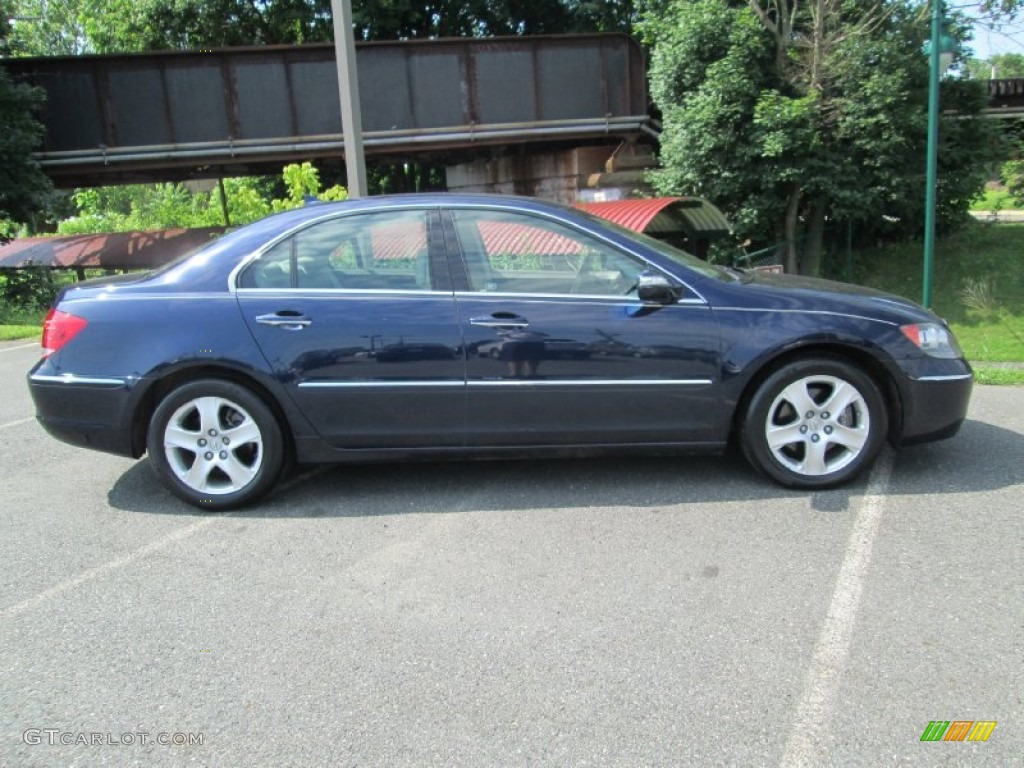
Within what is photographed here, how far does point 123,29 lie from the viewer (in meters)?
21.5

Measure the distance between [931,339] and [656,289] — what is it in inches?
62.0

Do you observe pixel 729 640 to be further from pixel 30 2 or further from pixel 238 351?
pixel 30 2

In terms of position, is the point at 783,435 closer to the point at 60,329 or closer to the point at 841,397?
the point at 841,397

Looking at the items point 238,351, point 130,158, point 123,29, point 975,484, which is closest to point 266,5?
point 123,29

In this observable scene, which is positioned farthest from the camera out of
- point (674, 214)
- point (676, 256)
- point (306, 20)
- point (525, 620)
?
point (306, 20)

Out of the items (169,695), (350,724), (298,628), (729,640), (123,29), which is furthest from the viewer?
(123,29)

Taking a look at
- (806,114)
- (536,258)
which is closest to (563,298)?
(536,258)

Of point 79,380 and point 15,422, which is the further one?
point 15,422

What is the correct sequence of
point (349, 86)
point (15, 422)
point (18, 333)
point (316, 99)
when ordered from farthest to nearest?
point (316, 99) < point (18, 333) < point (349, 86) < point (15, 422)

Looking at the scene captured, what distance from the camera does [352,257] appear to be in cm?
446

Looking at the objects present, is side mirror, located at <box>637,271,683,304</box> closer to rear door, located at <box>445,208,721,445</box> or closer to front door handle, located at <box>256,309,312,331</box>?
rear door, located at <box>445,208,721,445</box>

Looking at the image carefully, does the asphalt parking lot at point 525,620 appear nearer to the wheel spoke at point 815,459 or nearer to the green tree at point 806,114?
Result: the wheel spoke at point 815,459

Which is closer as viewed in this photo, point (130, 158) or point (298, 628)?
point (298, 628)

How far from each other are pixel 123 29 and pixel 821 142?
19.0 meters
